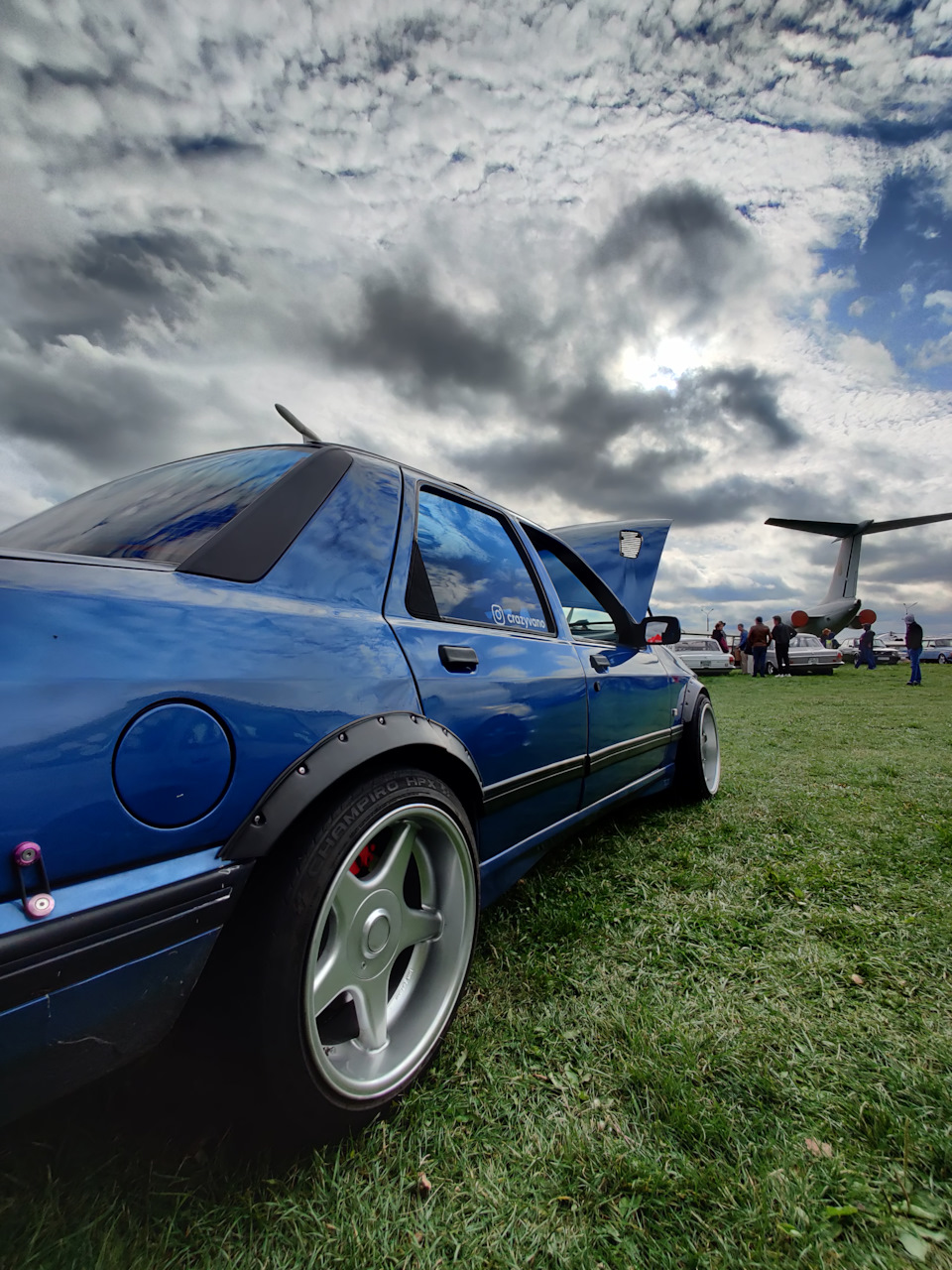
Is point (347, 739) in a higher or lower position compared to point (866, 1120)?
higher

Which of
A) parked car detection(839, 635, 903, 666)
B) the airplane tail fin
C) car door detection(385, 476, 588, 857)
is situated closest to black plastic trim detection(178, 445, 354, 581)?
car door detection(385, 476, 588, 857)

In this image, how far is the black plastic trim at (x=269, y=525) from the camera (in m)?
1.20

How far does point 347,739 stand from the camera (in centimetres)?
120

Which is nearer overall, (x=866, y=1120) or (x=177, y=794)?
(x=177, y=794)

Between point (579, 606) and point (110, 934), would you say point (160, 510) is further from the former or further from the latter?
point (579, 606)

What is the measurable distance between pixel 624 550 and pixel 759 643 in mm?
15879

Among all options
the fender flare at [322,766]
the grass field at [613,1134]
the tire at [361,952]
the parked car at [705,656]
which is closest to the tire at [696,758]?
the grass field at [613,1134]

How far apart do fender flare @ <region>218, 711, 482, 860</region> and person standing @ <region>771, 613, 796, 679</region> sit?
1947 cm

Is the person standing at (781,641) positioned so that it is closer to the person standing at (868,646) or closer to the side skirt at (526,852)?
the person standing at (868,646)

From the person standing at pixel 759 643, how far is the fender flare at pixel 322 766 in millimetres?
19154

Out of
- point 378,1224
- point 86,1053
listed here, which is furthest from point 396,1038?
point 86,1053

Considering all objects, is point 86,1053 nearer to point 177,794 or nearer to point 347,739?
point 177,794

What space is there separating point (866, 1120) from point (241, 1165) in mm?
1260

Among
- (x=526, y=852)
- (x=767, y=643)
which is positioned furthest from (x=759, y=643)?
(x=526, y=852)
